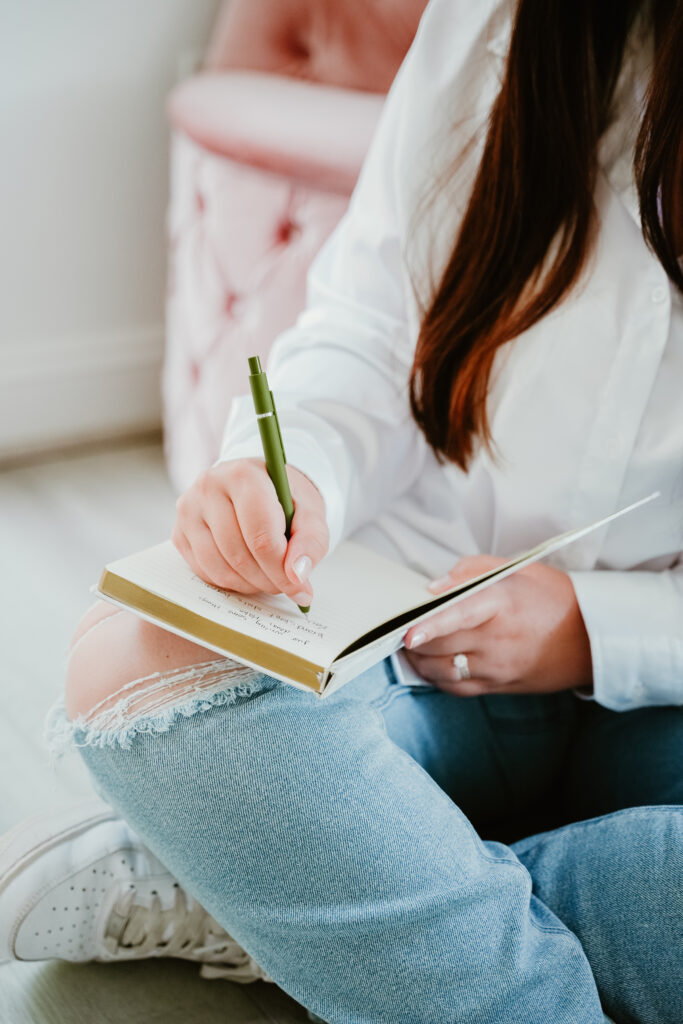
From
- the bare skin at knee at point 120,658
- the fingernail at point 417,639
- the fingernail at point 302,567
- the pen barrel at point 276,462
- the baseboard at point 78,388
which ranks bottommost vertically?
the baseboard at point 78,388

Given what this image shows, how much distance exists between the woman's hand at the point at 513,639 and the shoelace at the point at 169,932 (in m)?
0.25

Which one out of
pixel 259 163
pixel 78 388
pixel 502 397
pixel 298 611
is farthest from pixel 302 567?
pixel 78 388

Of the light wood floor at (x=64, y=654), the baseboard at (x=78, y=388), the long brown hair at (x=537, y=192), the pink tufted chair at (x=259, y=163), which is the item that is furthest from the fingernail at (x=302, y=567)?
the baseboard at (x=78, y=388)

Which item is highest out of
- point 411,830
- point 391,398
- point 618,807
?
point 391,398

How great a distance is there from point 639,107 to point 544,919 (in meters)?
0.57

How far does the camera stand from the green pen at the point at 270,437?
0.57 metres

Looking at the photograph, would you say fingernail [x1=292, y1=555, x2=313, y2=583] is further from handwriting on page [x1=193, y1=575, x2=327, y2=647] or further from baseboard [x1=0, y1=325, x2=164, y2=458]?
baseboard [x1=0, y1=325, x2=164, y2=458]

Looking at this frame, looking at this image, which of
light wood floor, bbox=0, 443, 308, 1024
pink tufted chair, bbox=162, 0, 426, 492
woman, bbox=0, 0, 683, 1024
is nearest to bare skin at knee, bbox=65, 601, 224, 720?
woman, bbox=0, 0, 683, 1024

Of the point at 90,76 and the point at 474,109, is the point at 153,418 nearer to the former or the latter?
the point at 90,76

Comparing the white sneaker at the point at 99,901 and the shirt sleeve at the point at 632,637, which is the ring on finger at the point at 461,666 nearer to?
the shirt sleeve at the point at 632,637

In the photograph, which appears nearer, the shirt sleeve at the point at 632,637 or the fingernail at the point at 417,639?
the fingernail at the point at 417,639

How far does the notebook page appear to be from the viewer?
0.56m

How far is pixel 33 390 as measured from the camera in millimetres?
1531

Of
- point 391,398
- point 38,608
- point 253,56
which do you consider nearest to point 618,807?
point 391,398
